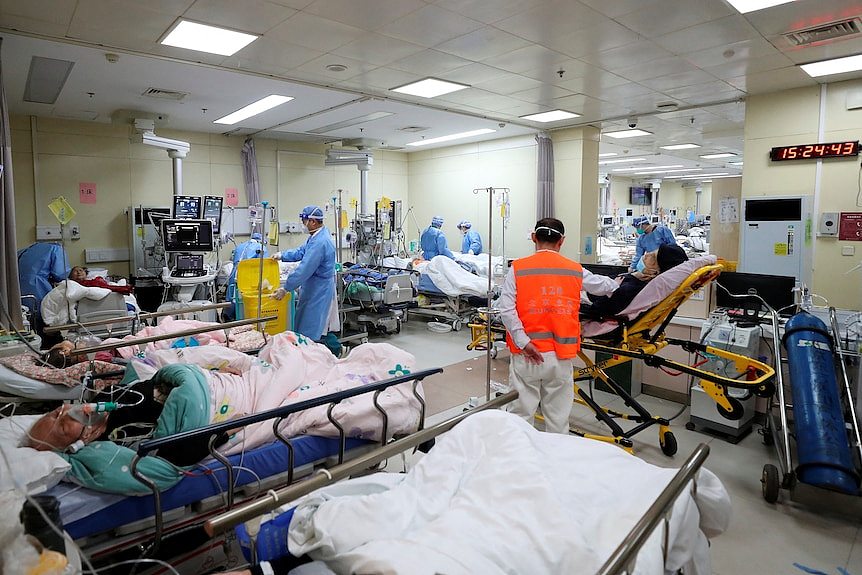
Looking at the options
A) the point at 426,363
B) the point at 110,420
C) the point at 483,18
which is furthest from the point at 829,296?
the point at 110,420

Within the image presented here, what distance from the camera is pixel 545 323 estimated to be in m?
3.07

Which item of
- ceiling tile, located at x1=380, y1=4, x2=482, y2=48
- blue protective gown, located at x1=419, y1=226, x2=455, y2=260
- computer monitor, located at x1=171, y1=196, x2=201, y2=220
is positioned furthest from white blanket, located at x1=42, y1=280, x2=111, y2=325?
blue protective gown, located at x1=419, y1=226, x2=455, y2=260

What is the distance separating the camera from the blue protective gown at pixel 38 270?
18.6ft

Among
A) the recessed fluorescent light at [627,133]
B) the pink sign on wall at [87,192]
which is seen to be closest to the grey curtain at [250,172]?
the pink sign on wall at [87,192]

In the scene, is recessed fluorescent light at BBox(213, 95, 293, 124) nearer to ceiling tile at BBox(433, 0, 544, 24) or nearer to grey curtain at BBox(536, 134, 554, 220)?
ceiling tile at BBox(433, 0, 544, 24)

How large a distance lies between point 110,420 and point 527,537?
190cm

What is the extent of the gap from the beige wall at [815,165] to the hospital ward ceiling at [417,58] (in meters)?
0.22

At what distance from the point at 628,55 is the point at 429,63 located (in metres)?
1.81

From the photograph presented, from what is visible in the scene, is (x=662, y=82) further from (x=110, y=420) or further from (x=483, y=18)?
(x=110, y=420)

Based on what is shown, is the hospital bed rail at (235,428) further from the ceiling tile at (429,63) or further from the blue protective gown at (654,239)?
the blue protective gown at (654,239)

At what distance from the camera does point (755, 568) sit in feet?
7.93

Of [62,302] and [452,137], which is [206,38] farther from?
[452,137]

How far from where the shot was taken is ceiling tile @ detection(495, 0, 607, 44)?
3.65 meters

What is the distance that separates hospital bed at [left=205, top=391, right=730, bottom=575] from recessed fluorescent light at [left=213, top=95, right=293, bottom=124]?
547 cm
